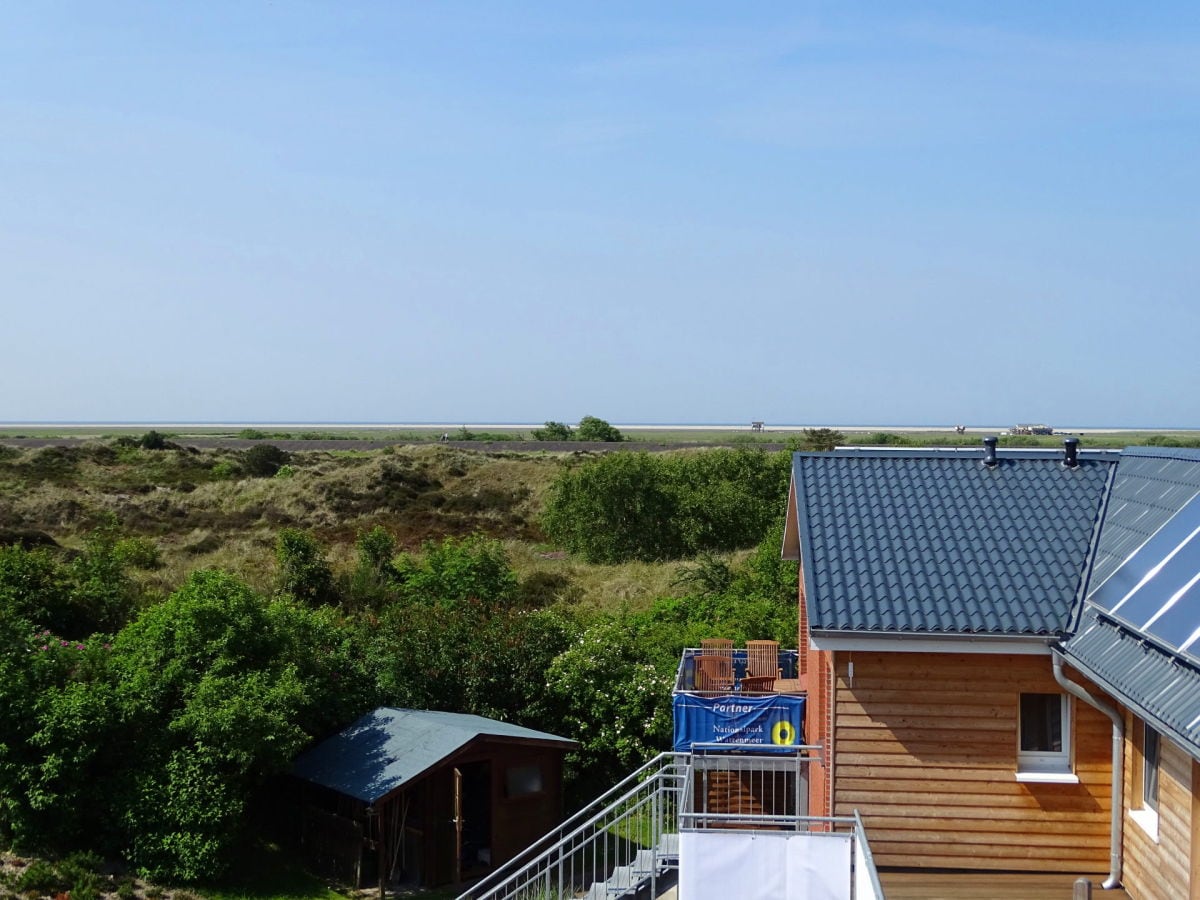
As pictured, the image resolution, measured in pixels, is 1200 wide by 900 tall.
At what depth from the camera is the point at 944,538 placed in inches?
579

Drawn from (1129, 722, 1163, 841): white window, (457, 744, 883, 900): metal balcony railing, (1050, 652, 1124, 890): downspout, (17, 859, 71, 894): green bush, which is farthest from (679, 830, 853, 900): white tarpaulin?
(17, 859, 71, 894): green bush

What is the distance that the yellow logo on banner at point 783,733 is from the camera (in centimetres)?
1670

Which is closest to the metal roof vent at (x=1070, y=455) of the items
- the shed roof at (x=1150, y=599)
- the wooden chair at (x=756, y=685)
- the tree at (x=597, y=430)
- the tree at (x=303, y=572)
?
the shed roof at (x=1150, y=599)

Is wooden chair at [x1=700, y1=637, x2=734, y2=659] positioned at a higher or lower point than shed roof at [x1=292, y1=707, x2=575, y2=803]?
higher

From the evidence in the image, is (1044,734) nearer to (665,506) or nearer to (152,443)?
(665,506)

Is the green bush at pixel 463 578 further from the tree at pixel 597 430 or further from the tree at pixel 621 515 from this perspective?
the tree at pixel 597 430

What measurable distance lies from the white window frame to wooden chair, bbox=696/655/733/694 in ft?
22.8

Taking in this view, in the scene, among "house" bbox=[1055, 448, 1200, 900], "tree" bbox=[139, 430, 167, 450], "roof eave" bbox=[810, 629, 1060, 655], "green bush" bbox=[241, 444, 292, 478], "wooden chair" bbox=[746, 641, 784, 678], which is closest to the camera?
"house" bbox=[1055, 448, 1200, 900]

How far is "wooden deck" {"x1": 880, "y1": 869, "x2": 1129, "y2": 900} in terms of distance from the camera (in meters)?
12.2

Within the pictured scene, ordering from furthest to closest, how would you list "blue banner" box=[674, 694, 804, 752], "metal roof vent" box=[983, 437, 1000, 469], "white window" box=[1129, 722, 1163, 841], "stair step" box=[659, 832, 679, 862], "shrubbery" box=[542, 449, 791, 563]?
1. "shrubbery" box=[542, 449, 791, 563]
2. "blue banner" box=[674, 694, 804, 752]
3. "metal roof vent" box=[983, 437, 1000, 469]
4. "stair step" box=[659, 832, 679, 862]
5. "white window" box=[1129, 722, 1163, 841]

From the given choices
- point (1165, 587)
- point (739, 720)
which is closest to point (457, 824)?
point (739, 720)

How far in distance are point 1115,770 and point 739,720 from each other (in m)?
5.63

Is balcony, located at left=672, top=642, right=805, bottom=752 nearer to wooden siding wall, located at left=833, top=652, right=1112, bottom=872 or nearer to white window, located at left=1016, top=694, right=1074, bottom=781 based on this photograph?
wooden siding wall, located at left=833, top=652, right=1112, bottom=872

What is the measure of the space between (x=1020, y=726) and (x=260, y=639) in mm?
13167
